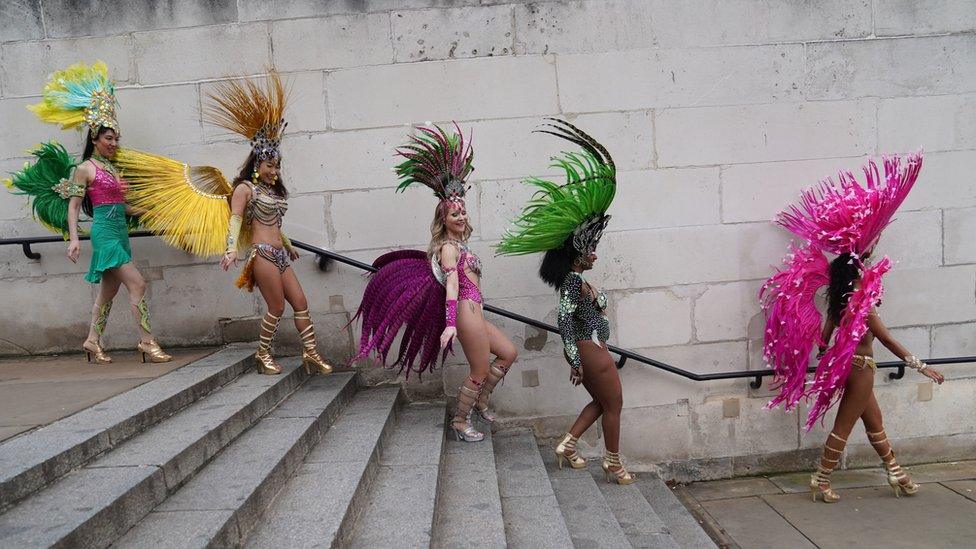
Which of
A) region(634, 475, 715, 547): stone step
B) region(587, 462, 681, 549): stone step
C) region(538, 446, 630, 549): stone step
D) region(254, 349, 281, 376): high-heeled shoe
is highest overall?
region(254, 349, 281, 376): high-heeled shoe

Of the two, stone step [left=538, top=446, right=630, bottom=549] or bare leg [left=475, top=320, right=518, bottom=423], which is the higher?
bare leg [left=475, top=320, right=518, bottom=423]

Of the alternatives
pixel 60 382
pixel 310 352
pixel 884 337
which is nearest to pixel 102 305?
pixel 60 382

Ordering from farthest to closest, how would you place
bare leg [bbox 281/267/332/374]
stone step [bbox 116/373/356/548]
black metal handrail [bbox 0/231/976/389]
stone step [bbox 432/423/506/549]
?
black metal handrail [bbox 0/231/976/389] → bare leg [bbox 281/267/332/374] → stone step [bbox 432/423/506/549] → stone step [bbox 116/373/356/548]

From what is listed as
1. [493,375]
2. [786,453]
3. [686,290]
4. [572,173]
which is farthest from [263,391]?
[786,453]

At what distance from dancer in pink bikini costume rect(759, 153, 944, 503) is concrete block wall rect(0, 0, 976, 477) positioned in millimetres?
421

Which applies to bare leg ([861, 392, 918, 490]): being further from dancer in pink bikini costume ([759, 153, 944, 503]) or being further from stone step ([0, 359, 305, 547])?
stone step ([0, 359, 305, 547])

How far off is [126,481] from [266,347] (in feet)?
6.17

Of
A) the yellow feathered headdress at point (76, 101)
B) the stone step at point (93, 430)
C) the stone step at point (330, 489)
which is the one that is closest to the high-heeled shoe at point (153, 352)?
the stone step at point (93, 430)

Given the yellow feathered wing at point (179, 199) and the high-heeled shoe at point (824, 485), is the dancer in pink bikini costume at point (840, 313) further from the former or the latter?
the yellow feathered wing at point (179, 199)

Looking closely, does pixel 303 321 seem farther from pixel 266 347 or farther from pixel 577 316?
pixel 577 316

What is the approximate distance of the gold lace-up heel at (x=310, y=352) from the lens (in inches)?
176

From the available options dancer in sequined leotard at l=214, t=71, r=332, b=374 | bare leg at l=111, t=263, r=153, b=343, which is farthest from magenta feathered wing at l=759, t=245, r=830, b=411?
bare leg at l=111, t=263, r=153, b=343

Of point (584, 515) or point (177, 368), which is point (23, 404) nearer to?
point (177, 368)

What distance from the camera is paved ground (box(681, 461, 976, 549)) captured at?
4086 millimetres
